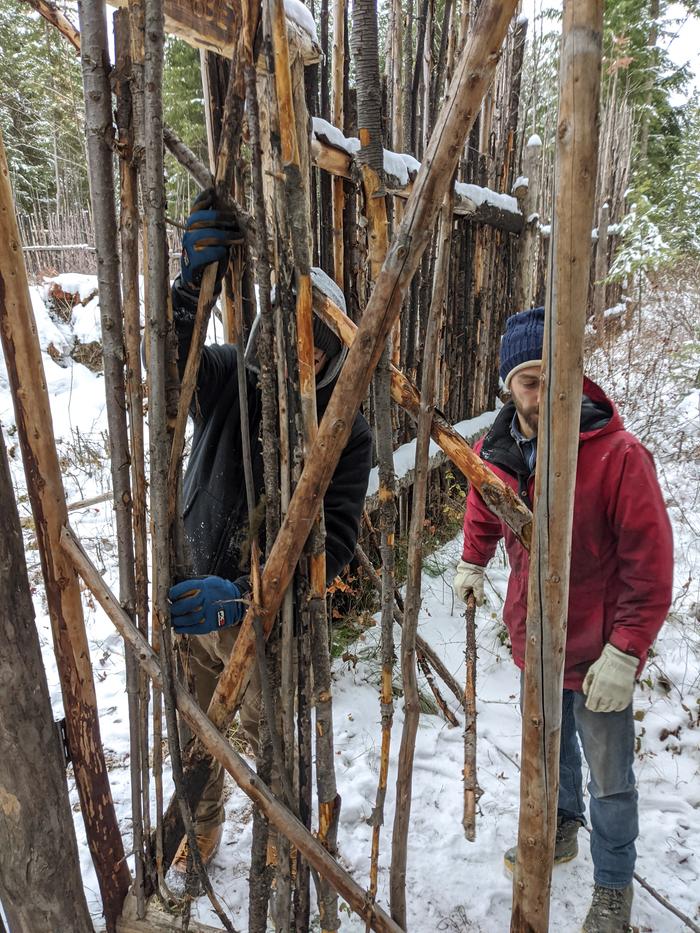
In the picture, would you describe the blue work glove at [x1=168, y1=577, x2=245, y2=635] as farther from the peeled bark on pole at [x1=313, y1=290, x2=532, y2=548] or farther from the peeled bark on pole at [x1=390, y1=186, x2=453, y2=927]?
the peeled bark on pole at [x1=313, y1=290, x2=532, y2=548]

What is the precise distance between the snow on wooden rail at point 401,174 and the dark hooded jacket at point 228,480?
79 centimetres

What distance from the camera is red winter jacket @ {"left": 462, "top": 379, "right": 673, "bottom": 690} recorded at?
1552 millimetres

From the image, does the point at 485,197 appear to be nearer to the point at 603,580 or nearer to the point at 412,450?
the point at 412,450

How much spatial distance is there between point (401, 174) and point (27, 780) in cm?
309

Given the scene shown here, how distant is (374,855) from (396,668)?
6.76ft

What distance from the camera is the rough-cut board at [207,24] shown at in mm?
1714

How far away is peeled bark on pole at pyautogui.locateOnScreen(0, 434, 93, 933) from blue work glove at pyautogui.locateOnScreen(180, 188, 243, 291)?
20.4 inches

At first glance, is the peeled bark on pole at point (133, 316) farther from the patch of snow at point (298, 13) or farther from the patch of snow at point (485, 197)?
the patch of snow at point (485, 197)

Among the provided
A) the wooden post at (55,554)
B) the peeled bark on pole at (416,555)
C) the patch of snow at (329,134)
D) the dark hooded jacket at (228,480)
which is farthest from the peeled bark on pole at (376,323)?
the patch of snow at (329,134)

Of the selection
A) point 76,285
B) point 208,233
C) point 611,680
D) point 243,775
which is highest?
point 76,285

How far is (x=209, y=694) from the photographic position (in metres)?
2.03

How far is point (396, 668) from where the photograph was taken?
123 inches

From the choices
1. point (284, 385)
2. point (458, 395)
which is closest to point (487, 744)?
point (284, 385)

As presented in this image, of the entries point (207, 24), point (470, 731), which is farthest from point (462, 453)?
point (207, 24)
